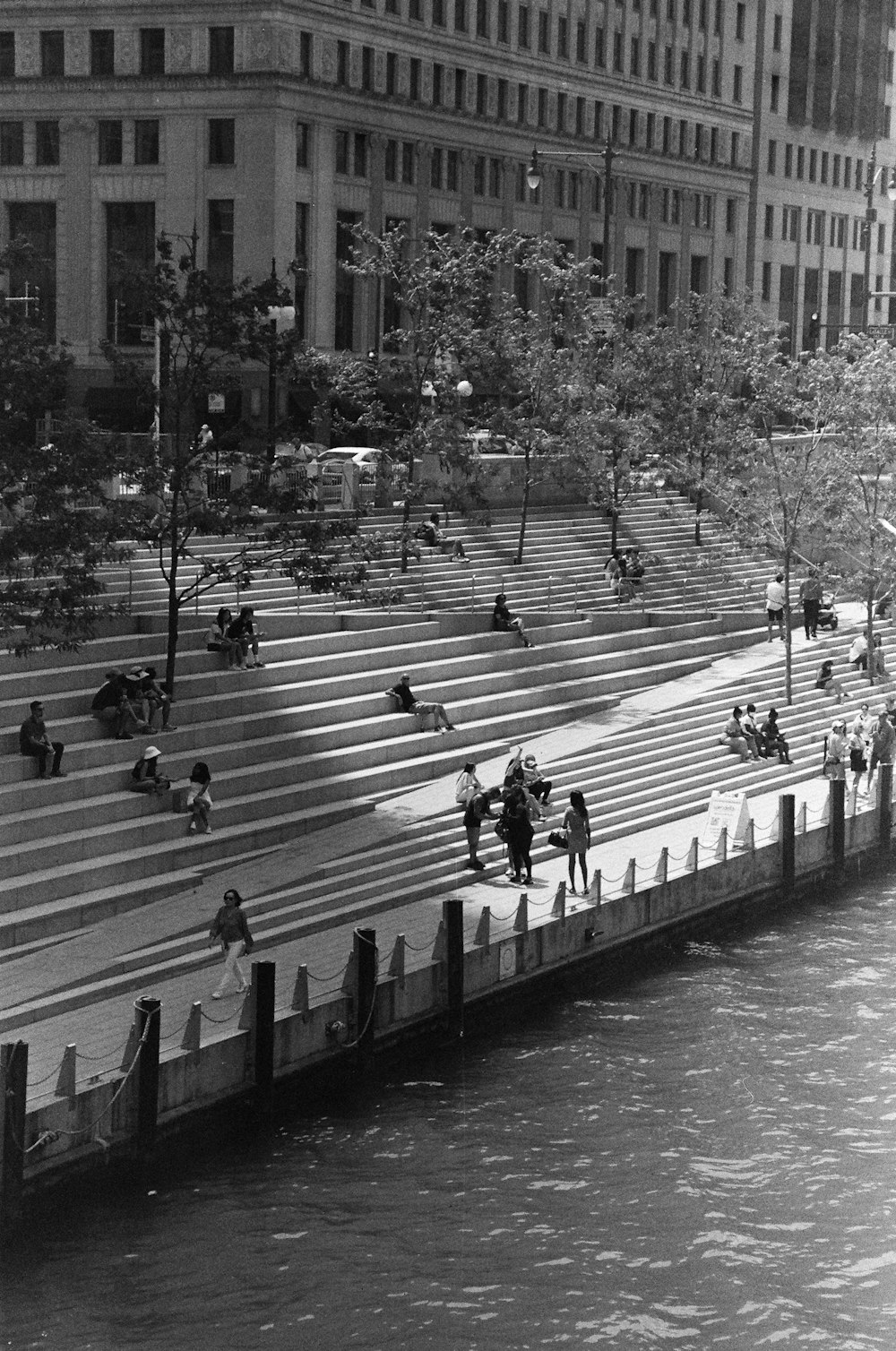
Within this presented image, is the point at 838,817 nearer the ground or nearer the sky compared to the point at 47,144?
nearer the ground

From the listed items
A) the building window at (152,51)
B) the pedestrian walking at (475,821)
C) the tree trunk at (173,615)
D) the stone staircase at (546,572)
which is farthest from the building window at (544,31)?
the pedestrian walking at (475,821)

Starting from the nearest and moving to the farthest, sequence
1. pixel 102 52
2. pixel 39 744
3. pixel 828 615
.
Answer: pixel 39 744, pixel 828 615, pixel 102 52

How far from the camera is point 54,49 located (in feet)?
272

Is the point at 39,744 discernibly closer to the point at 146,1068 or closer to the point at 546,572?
the point at 146,1068

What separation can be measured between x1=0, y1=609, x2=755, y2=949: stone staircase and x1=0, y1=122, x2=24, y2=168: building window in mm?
39286

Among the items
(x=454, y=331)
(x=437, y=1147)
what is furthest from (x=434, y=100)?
(x=437, y=1147)

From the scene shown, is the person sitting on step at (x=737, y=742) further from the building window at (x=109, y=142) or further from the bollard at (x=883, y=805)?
the building window at (x=109, y=142)

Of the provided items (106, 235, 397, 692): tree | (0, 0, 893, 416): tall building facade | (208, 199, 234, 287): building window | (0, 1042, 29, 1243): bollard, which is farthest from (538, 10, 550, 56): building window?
(0, 1042, 29, 1243): bollard

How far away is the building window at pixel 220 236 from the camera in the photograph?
3233 inches

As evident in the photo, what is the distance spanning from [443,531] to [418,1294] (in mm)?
35835

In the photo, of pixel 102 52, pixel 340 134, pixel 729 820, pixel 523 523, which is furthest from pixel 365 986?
pixel 340 134

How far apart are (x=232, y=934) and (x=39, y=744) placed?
20.9 ft

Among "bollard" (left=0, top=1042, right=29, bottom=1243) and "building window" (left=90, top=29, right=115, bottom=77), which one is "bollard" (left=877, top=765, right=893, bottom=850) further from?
"building window" (left=90, top=29, right=115, bottom=77)

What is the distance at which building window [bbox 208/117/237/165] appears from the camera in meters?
81.6
